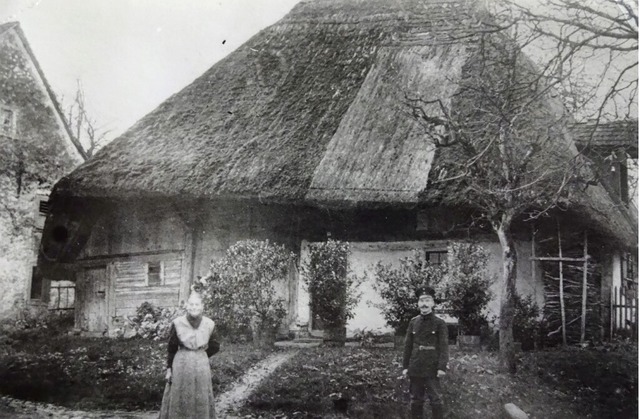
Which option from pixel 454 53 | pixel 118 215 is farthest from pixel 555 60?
pixel 118 215

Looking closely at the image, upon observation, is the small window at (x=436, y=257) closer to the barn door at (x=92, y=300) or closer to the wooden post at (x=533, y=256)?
the wooden post at (x=533, y=256)

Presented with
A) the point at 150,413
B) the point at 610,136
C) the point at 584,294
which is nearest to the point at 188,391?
the point at 150,413

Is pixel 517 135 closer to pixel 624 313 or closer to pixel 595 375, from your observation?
pixel 624 313

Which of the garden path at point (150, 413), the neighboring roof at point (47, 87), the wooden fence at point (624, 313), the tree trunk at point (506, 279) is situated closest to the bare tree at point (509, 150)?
the tree trunk at point (506, 279)

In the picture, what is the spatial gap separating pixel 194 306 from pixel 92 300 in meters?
0.79

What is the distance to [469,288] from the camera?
144 inches

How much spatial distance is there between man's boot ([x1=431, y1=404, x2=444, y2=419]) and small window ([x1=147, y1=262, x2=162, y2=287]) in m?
1.77

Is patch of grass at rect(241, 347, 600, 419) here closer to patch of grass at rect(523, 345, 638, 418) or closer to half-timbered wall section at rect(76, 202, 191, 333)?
patch of grass at rect(523, 345, 638, 418)

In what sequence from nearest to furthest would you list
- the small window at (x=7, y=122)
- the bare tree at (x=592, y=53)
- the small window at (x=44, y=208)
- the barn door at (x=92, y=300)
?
the bare tree at (x=592, y=53)
the barn door at (x=92, y=300)
the small window at (x=7, y=122)
the small window at (x=44, y=208)

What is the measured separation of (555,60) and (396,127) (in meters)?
1.07

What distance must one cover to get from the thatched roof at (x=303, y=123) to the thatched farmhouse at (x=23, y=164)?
0.64 ft

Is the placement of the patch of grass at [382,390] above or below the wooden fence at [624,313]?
below

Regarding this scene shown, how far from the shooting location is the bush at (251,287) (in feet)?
12.7

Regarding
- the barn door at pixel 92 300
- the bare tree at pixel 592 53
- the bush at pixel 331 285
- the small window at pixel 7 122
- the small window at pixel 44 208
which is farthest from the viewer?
the small window at pixel 44 208
